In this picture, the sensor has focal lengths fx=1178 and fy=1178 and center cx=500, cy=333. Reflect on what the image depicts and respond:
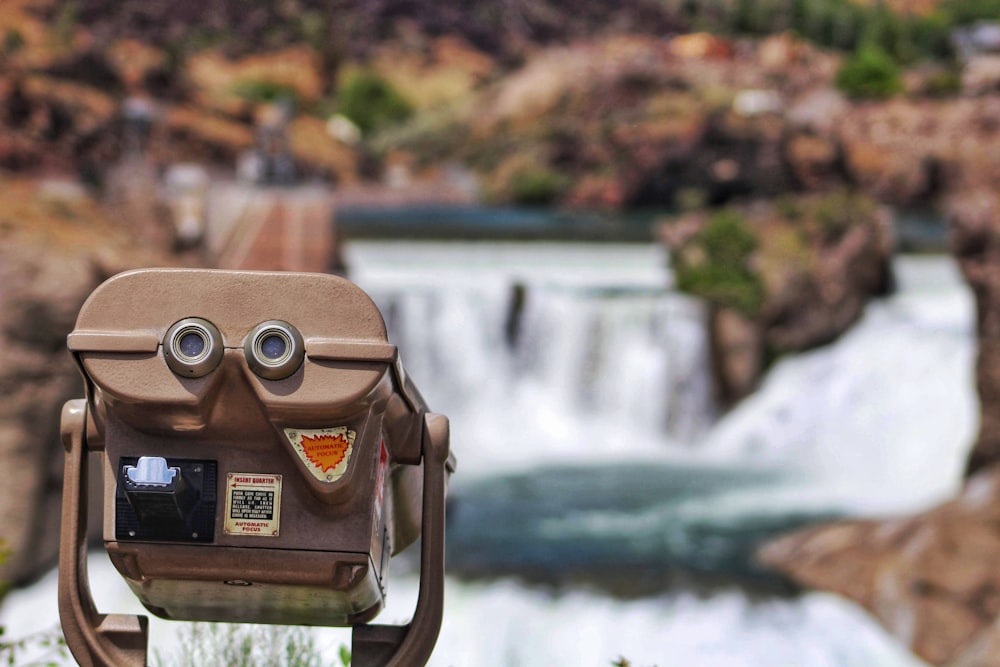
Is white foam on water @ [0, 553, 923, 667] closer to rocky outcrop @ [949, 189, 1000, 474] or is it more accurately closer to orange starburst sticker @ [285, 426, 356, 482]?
rocky outcrop @ [949, 189, 1000, 474]

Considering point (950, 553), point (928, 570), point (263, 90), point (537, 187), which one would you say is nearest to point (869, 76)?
point (537, 187)

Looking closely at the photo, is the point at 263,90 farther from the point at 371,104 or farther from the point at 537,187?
the point at 537,187

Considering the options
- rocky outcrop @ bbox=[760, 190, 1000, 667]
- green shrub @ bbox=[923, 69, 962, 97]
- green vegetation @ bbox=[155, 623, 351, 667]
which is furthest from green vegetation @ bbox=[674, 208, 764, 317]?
green shrub @ bbox=[923, 69, 962, 97]

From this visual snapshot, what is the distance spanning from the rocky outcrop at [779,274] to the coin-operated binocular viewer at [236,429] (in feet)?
38.9

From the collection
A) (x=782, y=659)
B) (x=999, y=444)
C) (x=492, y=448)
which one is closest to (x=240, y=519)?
(x=782, y=659)

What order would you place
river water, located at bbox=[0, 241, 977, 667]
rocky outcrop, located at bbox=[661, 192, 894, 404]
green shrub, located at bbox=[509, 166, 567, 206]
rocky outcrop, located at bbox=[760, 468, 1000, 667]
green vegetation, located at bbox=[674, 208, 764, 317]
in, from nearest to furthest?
rocky outcrop, located at bbox=[760, 468, 1000, 667] → river water, located at bbox=[0, 241, 977, 667] → rocky outcrop, located at bbox=[661, 192, 894, 404] → green vegetation, located at bbox=[674, 208, 764, 317] → green shrub, located at bbox=[509, 166, 567, 206]

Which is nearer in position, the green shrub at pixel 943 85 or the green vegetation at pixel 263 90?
the green shrub at pixel 943 85

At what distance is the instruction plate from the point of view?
73.4 inches

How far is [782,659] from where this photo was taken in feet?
20.5

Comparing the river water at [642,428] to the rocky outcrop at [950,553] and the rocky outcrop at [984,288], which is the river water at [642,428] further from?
the rocky outcrop at [984,288]

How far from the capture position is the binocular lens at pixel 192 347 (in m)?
1.75

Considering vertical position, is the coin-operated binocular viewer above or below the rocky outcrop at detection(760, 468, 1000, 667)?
above

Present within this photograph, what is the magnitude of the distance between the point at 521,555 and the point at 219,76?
1597 inches

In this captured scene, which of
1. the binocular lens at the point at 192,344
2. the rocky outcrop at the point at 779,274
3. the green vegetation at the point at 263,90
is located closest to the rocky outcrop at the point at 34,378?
the binocular lens at the point at 192,344
